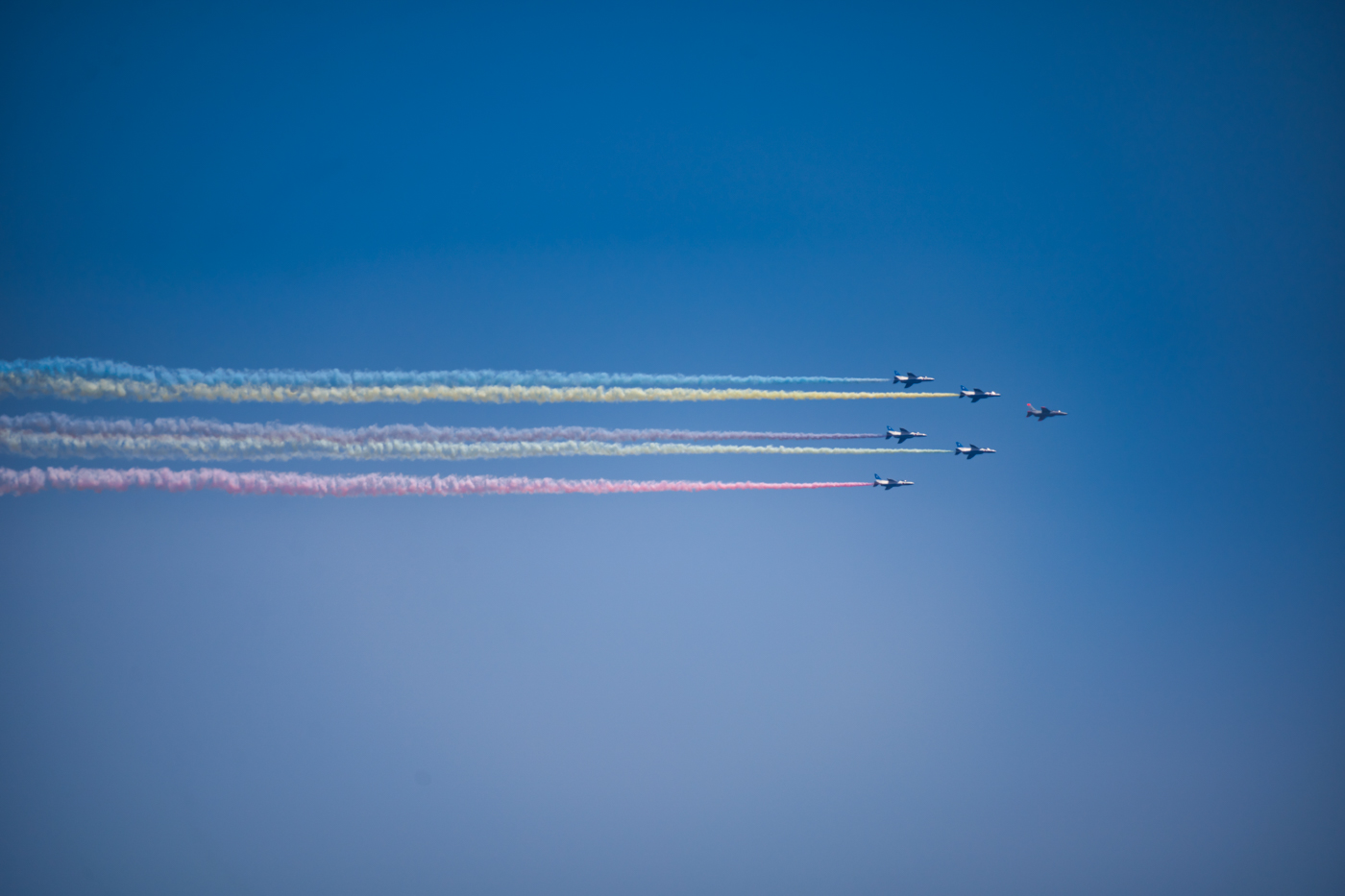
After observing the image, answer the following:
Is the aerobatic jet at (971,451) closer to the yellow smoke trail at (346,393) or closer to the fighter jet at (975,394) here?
the fighter jet at (975,394)

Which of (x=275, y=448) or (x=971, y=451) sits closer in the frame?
(x=275, y=448)

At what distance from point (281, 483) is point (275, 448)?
2.77 ft

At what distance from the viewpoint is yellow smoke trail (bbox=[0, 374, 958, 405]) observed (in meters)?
16.9

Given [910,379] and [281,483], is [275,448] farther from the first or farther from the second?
[910,379]

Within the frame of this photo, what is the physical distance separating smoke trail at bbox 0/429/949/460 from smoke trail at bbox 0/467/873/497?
16.6 inches

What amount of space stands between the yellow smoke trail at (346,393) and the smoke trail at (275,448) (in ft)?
3.25

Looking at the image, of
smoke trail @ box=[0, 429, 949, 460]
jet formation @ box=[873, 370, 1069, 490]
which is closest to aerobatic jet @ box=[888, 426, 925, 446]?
jet formation @ box=[873, 370, 1069, 490]

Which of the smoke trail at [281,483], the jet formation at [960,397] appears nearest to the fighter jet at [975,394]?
the jet formation at [960,397]

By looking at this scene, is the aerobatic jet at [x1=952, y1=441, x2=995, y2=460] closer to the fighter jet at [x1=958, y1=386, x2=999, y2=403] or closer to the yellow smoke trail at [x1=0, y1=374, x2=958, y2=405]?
the fighter jet at [x1=958, y1=386, x2=999, y2=403]

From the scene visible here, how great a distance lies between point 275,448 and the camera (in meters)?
18.3

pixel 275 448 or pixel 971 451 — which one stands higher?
pixel 971 451

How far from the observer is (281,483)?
719 inches

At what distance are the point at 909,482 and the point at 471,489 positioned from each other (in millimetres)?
15808

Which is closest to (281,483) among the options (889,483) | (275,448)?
(275,448)
